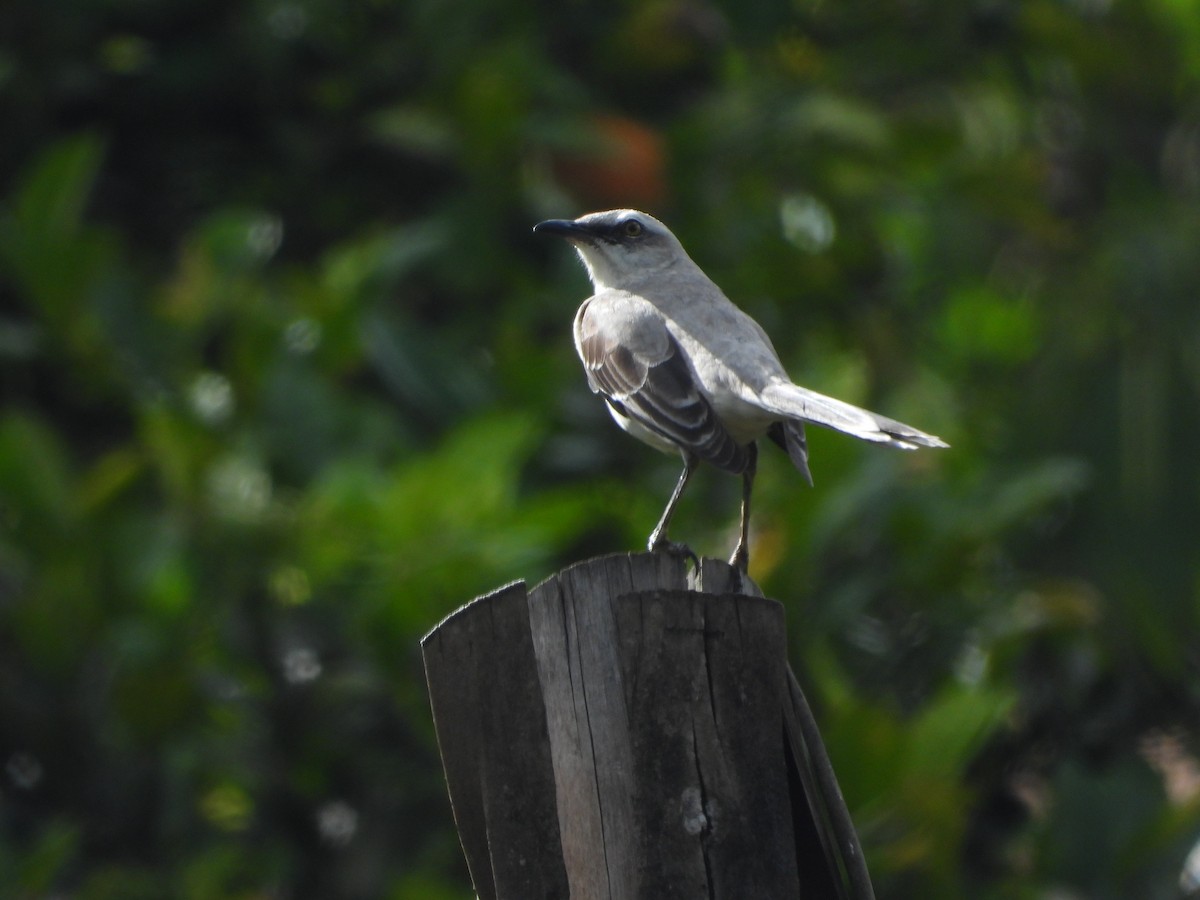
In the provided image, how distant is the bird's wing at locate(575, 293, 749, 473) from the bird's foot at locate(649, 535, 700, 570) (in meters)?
0.23

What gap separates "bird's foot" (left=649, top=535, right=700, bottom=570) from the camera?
10.9 ft

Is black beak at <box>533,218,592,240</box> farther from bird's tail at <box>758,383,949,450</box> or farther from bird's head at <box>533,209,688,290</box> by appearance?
bird's tail at <box>758,383,949,450</box>

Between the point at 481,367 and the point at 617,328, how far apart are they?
10.2ft

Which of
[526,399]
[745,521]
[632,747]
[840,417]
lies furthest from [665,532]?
[526,399]

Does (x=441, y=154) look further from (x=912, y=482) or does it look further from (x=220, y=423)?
(x=912, y=482)

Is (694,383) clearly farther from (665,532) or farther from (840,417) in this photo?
(840,417)

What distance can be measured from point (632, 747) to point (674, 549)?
0.68 metres

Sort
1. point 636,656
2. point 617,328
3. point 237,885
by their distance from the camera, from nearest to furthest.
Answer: point 636,656
point 617,328
point 237,885

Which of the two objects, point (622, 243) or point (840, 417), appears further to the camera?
point (622, 243)

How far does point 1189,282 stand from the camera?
847 centimetres

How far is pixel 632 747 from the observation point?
2828mm

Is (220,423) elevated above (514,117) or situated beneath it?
situated beneath

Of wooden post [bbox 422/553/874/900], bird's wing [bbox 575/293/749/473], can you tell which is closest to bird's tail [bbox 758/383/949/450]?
bird's wing [bbox 575/293/749/473]

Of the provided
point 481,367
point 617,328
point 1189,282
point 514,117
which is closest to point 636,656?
point 617,328
